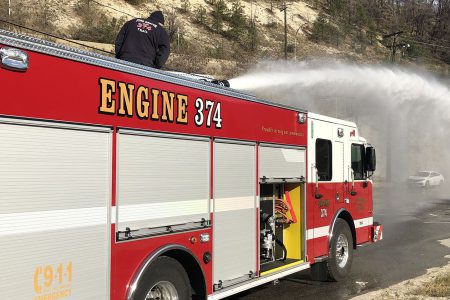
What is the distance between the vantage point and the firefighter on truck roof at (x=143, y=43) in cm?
552

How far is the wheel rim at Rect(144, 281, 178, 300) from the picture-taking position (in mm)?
4567

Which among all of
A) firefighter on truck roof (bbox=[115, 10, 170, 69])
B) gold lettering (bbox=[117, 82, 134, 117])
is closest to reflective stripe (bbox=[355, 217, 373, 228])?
firefighter on truck roof (bbox=[115, 10, 170, 69])

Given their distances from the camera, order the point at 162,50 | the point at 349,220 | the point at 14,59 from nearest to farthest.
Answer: the point at 14,59 < the point at 162,50 < the point at 349,220

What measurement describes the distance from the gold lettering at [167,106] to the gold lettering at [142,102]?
22cm

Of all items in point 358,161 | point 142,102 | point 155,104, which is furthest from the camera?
point 358,161

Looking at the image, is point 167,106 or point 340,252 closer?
point 167,106

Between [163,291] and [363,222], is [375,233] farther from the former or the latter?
[163,291]

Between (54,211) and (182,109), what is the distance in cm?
173

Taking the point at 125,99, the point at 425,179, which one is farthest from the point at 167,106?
the point at 425,179

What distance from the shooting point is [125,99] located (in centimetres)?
426

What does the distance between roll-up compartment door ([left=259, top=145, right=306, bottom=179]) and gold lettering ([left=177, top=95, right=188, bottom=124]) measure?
1.56 metres

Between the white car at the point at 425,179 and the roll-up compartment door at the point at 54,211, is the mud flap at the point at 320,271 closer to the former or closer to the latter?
the roll-up compartment door at the point at 54,211

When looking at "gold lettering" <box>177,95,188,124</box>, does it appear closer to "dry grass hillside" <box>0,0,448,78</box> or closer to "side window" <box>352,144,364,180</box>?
"side window" <box>352,144,364,180</box>

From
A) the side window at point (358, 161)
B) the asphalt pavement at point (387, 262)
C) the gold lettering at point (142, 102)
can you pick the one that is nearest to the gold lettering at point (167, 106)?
the gold lettering at point (142, 102)
